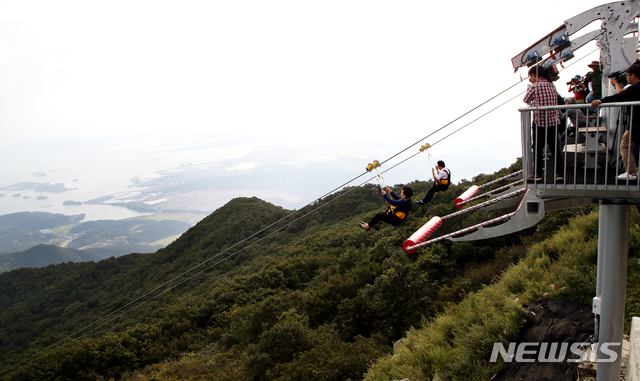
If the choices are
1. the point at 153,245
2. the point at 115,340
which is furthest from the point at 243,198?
the point at 153,245

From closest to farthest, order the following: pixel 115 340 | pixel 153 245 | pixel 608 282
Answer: pixel 608 282 < pixel 115 340 < pixel 153 245

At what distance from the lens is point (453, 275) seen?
52.5ft

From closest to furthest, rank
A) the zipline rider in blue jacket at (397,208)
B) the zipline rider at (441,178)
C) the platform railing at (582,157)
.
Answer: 1. the platform railing at (582,157)
2. the zipline rider in blue jacket at (397,208)
3. the zipline rider at (441,178)

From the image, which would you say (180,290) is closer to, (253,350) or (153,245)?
(253,350)

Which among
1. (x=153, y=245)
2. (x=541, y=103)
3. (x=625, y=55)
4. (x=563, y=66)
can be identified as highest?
(x=563, y=66)

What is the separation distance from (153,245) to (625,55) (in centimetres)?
21832

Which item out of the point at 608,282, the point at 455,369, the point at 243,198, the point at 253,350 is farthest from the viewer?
the point at 243,198

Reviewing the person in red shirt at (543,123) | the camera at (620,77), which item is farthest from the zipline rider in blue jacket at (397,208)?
the camera at (620,77)

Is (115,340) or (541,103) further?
(115,340)

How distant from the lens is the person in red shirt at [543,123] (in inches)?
175

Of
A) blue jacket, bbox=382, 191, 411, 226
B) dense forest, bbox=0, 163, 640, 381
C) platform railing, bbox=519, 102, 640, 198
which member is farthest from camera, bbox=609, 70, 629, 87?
dense forest, bbox=0, 163, 640, 381

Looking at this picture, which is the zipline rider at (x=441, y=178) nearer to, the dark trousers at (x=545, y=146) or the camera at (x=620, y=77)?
the dark trousers at (x=545, y=146)

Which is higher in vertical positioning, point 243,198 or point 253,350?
point 243,198

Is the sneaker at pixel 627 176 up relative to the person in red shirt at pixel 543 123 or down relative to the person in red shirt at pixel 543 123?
down
